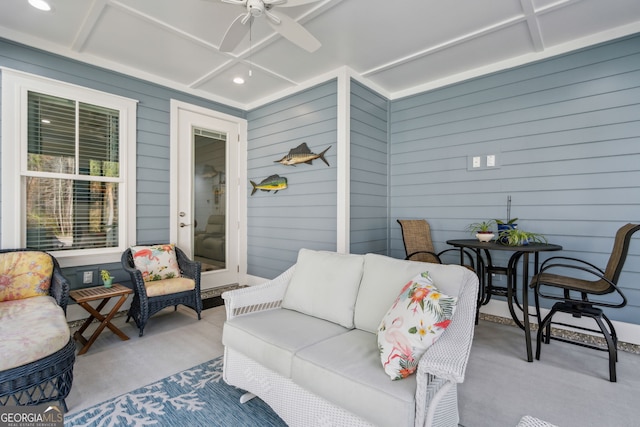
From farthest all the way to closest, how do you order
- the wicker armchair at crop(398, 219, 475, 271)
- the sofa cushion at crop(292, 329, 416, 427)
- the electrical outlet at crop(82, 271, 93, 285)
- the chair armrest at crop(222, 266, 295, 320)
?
the wicker armchair at crop(398, 219, 475, 271)
the electrical outlet at crop(82, 271, 93, 285)
the chair armrest at crop(222, 266, 295, 320)
the sofa cushion at crop(292, 329, 416, 427)

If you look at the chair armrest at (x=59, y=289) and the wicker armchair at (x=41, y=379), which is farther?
the chair armrest at (x=59, y=289)

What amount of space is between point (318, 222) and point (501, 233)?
1.96 m

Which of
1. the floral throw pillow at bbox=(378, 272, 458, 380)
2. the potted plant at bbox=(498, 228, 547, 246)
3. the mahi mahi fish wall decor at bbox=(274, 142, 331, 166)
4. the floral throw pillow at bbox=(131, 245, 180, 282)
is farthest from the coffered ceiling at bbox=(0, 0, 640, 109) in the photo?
the floral throw pillow at bbox=(378, 272, 458, 380)

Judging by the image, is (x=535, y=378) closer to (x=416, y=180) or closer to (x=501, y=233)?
(x=501, y=233)

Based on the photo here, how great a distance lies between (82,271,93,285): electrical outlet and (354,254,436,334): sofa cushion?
9.76 feet

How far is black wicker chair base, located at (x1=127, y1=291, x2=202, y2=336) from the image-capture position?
2961mm

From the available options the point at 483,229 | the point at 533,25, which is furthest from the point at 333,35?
the point at 483,229

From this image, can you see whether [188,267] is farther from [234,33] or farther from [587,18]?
[587,18]

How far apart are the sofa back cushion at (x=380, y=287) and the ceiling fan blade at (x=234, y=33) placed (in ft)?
6.10

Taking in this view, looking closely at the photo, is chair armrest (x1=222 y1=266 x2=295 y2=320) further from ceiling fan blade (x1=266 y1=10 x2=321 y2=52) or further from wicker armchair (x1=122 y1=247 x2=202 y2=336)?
ceiling fan blade (x1=266 y1=10 x2=321 y2=52)

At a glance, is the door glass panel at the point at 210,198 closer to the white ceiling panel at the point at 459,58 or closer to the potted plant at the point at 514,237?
the white ceiling panel at the point at 459,58

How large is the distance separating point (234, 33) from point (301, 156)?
1883 mm

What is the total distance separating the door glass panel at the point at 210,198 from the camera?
430 cm

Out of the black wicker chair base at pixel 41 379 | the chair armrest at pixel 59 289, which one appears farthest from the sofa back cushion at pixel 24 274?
the black wicker chair base at pixel 41 379
